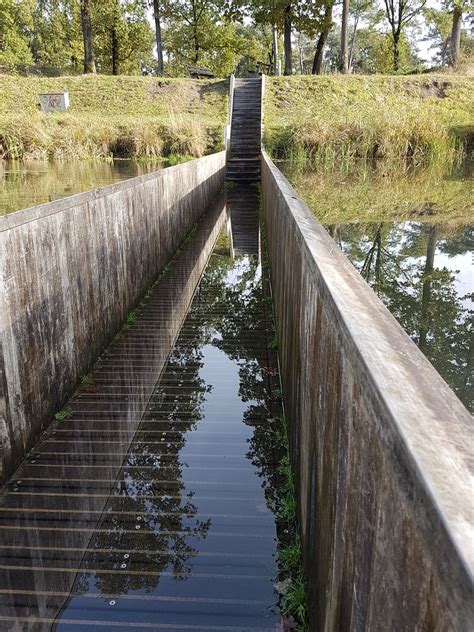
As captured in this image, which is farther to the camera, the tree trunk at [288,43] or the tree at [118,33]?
the tree at [118,33]

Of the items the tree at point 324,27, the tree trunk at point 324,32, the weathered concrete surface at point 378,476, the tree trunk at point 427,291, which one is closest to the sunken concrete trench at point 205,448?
the weathered concrete surface at point 378,476

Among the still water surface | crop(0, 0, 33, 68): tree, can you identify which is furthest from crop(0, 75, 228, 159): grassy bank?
crop(0, 0, 33, 68): tree

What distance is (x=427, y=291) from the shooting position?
22.3 feet

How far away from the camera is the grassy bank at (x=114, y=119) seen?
22359mm

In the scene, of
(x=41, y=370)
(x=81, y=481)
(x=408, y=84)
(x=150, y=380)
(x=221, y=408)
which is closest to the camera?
(x=81, y=481)

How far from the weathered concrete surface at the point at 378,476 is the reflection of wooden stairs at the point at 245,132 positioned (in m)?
18.3

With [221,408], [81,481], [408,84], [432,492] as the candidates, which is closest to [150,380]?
[221,408]

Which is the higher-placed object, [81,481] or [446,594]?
[446,594]

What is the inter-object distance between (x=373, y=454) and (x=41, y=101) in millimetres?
29144

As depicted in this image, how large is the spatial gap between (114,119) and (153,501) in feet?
82.0

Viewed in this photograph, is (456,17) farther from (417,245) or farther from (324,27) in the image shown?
(417,245)

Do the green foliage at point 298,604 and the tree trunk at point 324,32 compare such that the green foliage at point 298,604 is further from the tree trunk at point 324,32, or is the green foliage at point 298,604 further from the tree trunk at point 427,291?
the tree trunk at point 324,32

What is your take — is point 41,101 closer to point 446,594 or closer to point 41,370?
point 41,370

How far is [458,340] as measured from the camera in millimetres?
5383
